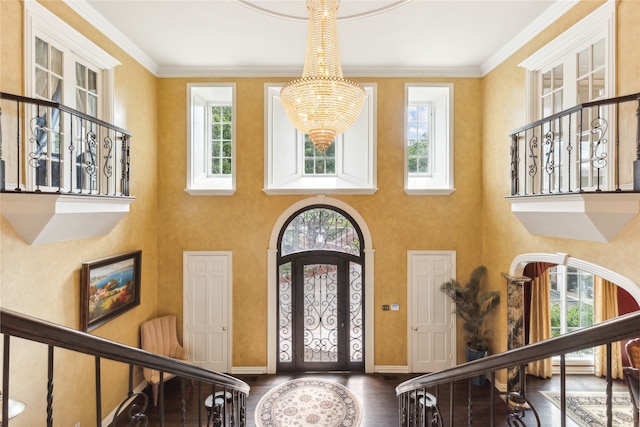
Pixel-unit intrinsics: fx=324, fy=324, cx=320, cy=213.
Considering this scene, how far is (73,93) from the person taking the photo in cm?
442

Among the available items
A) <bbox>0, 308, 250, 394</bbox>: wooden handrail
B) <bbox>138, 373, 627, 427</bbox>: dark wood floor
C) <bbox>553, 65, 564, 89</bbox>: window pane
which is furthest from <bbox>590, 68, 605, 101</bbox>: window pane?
<bbox>0, 308, 250, 394</bbox>: wooden handrail

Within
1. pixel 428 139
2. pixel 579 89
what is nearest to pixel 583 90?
pixel 579 89

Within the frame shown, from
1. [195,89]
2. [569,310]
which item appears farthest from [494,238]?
[195,89]

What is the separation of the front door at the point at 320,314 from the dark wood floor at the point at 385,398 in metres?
0.30

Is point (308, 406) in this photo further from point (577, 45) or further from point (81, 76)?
point (577, 45)

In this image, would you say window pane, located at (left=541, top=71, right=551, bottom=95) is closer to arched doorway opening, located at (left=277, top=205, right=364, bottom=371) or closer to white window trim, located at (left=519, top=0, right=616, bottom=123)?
white window trim, located at (left=519, top=0, right=616, bottom=123)

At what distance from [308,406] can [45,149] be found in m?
5.40

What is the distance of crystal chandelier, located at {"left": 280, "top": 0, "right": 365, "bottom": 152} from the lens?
127 inches

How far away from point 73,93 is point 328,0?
365cm

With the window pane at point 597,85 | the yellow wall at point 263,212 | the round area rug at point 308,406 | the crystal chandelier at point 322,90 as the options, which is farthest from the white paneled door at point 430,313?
the crystal chandelier at point 322,90

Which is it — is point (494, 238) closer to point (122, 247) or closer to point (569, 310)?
point (569, 310)

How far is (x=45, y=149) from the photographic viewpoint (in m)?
3.92

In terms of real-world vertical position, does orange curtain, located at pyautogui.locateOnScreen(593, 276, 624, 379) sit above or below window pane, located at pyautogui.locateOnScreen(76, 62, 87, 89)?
below

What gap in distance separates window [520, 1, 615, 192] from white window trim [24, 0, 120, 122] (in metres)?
5.96
